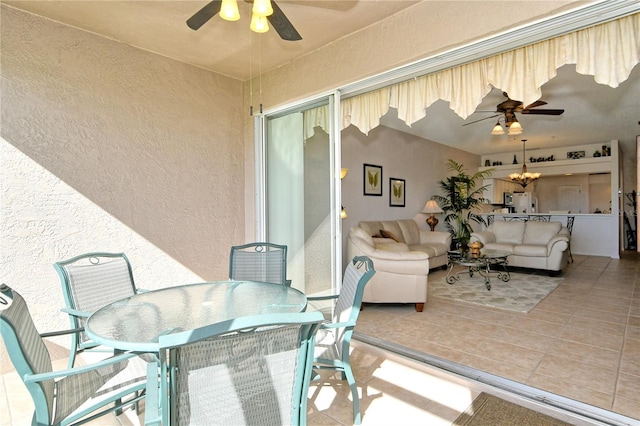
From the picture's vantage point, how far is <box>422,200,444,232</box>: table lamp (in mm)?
7277

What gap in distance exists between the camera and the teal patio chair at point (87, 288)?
78.6 inches

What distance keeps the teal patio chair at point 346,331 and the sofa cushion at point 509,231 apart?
586 cm

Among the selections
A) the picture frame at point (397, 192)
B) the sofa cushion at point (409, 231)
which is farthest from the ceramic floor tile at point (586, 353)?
the picture frame at point (397, 192)

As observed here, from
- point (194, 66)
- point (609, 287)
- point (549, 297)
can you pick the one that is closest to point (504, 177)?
point (609, 287)

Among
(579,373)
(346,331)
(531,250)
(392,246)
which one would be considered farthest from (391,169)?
(346,331)

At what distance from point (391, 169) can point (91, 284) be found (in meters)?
5.53

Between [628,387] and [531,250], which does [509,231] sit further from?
[628,387]

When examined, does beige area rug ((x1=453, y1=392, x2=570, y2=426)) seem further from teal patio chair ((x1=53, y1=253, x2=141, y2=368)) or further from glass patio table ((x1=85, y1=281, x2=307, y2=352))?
teal patio chair ((x1=53, y1=253, x2=141, y2=368))

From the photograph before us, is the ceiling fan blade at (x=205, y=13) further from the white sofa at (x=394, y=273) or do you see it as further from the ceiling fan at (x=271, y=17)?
the white sofa at (x=394, y=273)

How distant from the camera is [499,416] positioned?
1.94 m

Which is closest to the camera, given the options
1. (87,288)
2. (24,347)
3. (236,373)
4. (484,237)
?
(236,373)

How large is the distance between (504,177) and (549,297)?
20.9ft

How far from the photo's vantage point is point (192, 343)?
91 cm

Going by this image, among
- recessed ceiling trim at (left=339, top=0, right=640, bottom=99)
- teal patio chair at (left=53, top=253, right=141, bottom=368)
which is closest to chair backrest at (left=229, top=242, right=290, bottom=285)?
teal patio chair at (left=53, top=253, right=141, bottom=368)
